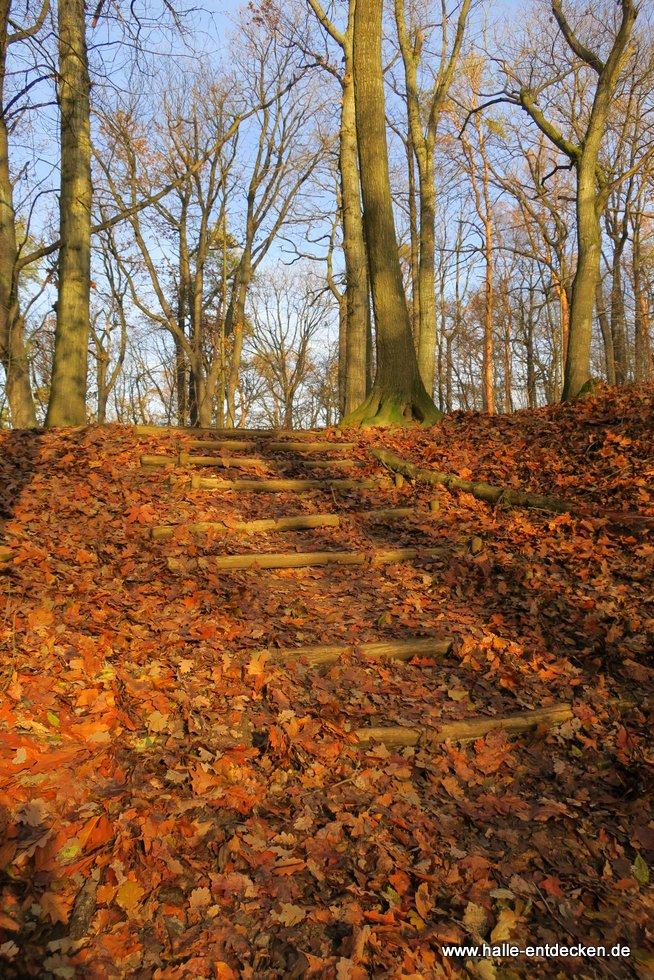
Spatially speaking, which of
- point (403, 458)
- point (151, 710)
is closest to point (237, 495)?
point (403, 458)

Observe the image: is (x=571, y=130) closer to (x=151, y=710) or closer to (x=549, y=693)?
(x=549, y=693)

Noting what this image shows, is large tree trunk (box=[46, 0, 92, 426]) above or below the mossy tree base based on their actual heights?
above

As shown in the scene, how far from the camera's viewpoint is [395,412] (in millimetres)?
8773

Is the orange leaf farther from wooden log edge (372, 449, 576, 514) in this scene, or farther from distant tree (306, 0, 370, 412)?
distant tree (306, 0, 370, 412)

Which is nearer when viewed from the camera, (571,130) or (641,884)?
(641,884)

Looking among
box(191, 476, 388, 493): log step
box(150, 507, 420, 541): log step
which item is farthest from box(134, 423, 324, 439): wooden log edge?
box(150, 507, 420, 541): log step

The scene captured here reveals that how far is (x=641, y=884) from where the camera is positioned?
244cm

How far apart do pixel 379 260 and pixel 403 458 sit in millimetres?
3506

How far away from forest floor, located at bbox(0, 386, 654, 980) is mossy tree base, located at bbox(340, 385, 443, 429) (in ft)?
11.0

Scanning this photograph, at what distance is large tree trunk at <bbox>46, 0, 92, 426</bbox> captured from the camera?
8289 mm

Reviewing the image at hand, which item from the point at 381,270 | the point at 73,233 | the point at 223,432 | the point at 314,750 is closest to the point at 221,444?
the point at 223,432

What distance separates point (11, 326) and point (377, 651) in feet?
31.1

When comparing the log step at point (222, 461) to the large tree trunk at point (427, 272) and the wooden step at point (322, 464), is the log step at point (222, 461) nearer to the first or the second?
the wooden step at point (322, 464)

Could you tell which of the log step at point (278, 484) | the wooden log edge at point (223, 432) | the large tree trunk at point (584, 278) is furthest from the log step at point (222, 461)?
the large tree trunk at point (584, 278)
